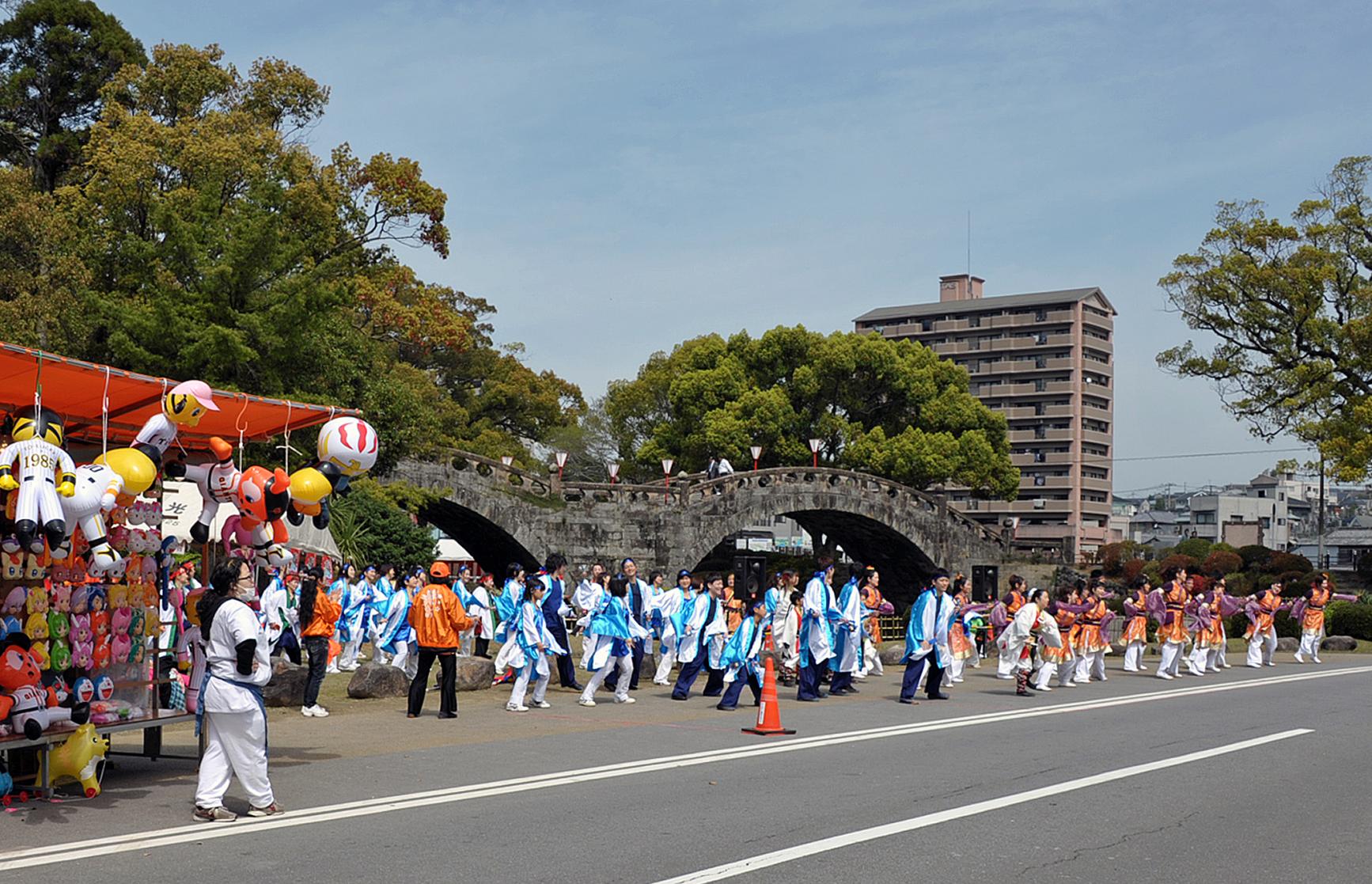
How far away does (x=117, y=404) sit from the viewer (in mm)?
10555

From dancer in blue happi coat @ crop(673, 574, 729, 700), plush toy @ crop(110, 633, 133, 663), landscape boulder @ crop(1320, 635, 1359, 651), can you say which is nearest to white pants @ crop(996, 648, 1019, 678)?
dancer in blue happi coat @ crop(673, 574, 729, 700)

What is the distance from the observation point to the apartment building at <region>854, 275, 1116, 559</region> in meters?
78.1

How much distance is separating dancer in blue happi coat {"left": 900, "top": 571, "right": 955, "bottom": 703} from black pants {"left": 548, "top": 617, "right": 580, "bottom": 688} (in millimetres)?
4615

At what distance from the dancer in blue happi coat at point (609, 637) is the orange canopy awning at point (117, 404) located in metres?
5.25

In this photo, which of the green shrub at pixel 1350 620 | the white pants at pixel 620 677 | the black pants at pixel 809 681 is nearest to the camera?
the white pants at pixel 620 677

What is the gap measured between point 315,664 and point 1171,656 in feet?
48.2

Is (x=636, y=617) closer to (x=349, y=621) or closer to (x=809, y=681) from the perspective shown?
(x=809, y=681)

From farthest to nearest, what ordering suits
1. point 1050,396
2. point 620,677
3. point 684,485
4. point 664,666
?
point 1050,396
point 684,485
point 664,666
point 620,677

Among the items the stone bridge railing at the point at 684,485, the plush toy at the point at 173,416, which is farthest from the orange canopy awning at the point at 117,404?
the stone bridge railing at the point at 684,485

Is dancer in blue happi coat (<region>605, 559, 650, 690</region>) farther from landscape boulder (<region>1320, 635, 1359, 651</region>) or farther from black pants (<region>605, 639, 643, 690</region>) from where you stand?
landscape boulder (<region>1320, 635, 1359, 651</region>)

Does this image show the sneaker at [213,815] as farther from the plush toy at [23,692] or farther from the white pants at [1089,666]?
the white pants at [1089,666]

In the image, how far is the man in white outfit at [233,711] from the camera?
27.2 ft

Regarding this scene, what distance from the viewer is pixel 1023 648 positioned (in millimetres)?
18797

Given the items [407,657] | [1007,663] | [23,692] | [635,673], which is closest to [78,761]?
[23,692]
